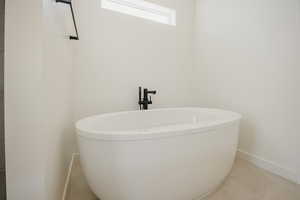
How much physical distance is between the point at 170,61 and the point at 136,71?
0.61 meters

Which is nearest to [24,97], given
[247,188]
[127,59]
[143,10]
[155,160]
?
[155,160]

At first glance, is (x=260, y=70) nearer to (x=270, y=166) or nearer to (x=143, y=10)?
(x=270, y=166)

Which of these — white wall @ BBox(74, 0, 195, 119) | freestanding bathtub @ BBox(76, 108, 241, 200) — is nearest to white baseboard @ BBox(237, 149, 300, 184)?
freestanding bathtub @ BBox(76, 108, 241, 200)

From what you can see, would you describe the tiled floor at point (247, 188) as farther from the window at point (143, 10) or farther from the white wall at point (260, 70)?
the window at point (143, 10)

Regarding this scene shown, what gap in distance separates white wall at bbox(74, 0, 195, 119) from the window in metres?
0.08

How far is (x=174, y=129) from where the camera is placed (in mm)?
966

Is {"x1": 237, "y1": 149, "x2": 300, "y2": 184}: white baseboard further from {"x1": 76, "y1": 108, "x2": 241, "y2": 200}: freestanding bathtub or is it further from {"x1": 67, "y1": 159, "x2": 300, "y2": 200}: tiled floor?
{"x1": 76, "y1": 108, "x2": 241, "y2": 200}: freestanding bathtub

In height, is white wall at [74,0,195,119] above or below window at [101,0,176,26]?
below

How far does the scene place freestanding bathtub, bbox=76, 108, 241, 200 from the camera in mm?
889

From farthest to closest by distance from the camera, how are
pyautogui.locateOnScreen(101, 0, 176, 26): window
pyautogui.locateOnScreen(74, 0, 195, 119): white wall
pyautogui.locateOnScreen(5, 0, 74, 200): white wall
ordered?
1. pyautogui.locateOnScreen(101, 0, 176, 26): window
2. pyautogui.locateOnScreen(74, 0, 195, 119): white wall
3. pyautogui.locateOnScreen(5, 0, 74, 200): white wall

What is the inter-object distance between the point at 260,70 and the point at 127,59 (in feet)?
5.17

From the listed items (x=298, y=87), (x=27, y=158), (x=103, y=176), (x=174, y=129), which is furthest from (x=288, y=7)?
(x=27, y=158)

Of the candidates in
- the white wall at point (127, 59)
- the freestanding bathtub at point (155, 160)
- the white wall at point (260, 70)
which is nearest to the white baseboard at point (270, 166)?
the white wall at point (260, 70)

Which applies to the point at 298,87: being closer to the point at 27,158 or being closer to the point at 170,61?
the point at 170,61
